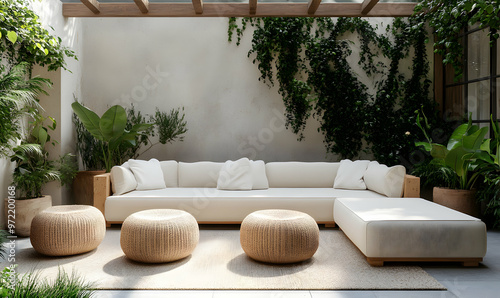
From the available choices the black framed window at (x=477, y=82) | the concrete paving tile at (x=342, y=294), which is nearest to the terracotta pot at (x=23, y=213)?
the concrete paving tile at (x=342, y=294)

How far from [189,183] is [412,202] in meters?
2.58

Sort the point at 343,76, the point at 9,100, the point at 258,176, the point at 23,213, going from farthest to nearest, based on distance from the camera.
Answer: the point at 343,76 < the point at 258,176 < the point at 23,213 < the point at 9,100

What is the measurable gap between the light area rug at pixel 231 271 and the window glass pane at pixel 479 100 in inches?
103

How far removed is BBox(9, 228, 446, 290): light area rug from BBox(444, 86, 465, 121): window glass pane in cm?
284

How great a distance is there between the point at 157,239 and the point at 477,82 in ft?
13.8

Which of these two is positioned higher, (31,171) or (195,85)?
(195,85)

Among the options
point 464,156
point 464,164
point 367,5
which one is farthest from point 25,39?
point 464,164

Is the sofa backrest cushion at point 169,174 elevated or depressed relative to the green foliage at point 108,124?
depressed

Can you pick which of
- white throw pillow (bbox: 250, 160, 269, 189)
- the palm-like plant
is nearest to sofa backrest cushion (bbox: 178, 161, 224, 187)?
white throw pillow (bbox: 250, 160, 269, 189)

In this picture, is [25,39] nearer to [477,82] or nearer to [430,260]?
[430,260]

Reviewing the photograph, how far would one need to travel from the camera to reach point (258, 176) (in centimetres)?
468

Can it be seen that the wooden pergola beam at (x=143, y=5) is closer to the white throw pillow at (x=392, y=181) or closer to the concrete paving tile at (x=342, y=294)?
the white throw pillow at (x=392, y=181)

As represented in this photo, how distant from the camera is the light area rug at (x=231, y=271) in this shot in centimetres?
254

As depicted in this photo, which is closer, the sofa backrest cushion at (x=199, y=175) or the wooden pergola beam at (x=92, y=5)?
the wooden pergola beam at (x=92, y=5)
